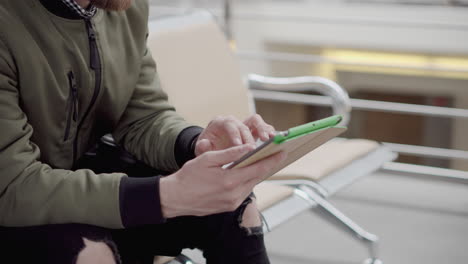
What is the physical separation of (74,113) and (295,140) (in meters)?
0.41

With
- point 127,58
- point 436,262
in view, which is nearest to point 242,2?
point 436,262

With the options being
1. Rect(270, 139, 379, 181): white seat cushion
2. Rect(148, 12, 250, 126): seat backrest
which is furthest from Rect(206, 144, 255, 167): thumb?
Rect(148, 12, 250, 126): seat backrest

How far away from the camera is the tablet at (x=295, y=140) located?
0.98 meters

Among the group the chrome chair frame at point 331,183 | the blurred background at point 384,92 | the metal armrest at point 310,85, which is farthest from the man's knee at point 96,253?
the metal armrest at point 310,85

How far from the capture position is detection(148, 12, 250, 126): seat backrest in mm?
2043

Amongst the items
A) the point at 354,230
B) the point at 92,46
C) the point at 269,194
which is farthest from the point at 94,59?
the point at 354,230

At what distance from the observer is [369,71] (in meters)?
9.50

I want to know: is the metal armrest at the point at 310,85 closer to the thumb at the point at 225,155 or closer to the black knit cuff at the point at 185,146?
the black knit cuff at the point at 185,146

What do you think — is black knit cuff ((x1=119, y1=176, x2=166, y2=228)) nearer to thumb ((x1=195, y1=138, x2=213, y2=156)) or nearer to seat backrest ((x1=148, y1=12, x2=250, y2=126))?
thumb ((x1=195, y1=138, x2=213, y2=156))

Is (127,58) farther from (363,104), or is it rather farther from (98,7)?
(363,104)

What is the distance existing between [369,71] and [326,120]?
8605mm

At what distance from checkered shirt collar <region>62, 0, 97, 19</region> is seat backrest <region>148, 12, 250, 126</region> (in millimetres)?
751

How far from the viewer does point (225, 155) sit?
1.01 meters

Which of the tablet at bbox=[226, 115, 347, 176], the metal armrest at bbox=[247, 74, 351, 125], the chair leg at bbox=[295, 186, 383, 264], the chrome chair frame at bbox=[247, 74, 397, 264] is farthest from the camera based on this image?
the metal armrest at bbox=[247, 74, 351, 125]
